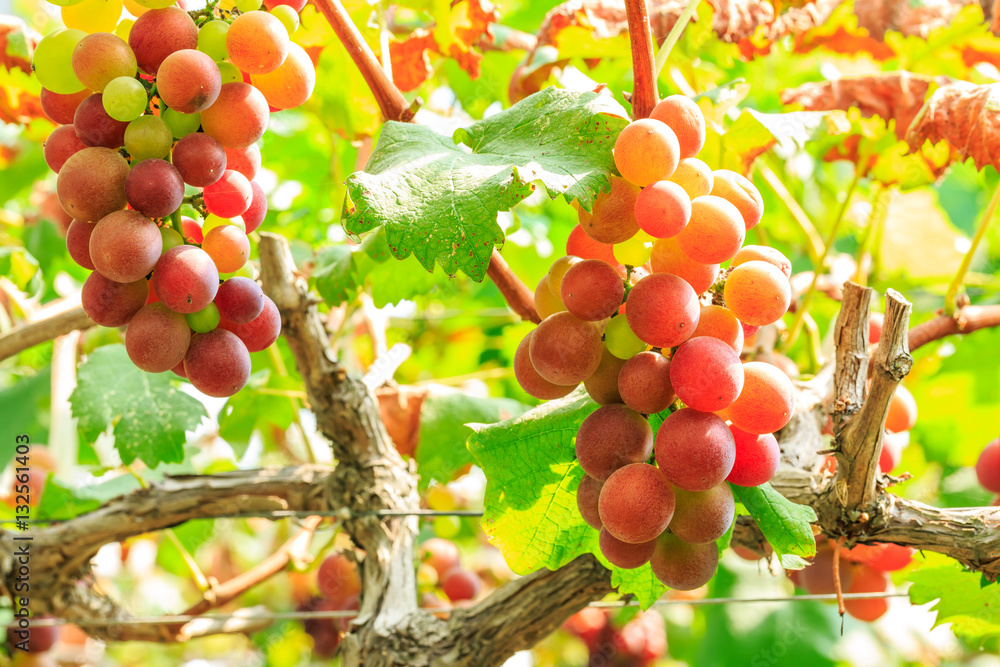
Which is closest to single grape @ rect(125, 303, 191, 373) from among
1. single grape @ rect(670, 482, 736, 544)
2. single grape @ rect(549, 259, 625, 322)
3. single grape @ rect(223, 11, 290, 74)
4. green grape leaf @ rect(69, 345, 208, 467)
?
single grape @ rect(223, 11, 290, 74)

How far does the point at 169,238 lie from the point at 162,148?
7 cm

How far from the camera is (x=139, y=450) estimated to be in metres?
1.08

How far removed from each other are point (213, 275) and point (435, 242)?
0.19m

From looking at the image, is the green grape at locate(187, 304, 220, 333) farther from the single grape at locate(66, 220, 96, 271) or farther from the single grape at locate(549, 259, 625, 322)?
the single grape at locate(549, 259, 625, 322)

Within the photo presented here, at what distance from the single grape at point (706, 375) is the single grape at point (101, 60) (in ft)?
1.60

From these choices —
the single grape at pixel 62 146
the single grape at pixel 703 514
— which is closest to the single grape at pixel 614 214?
the single grape at pixel 703 514

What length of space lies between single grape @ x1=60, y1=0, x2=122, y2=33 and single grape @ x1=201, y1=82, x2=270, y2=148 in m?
0.15

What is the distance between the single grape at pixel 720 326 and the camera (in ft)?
2.02

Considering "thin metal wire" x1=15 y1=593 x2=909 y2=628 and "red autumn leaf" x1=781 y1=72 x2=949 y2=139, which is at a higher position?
"red autumn leaf" x1=781 y1=72 x2=949 y2=139

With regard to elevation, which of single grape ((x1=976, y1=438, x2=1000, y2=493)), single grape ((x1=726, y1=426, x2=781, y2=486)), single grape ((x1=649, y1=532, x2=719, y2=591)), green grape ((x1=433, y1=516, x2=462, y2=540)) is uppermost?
single grape ((x1=726, y1=426, x2=781, y2=486))

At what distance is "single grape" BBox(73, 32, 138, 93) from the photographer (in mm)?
589

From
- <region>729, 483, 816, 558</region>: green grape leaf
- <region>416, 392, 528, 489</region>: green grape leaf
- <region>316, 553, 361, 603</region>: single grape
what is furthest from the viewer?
<region>316, 553, 361, 603</region>: single grape

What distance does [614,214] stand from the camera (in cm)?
58

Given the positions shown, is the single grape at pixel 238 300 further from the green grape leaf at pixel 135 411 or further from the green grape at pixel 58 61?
the green grape leaf at pixel 135 411
